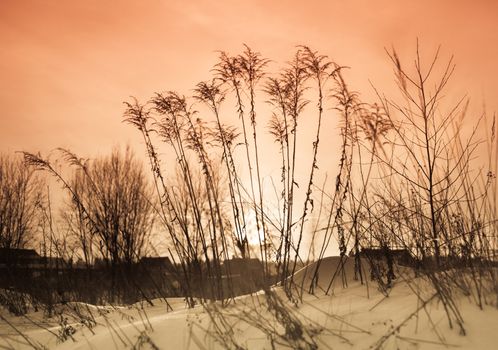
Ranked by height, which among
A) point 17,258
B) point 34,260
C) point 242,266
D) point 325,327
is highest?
point 17,258

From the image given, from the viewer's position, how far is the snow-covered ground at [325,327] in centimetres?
221

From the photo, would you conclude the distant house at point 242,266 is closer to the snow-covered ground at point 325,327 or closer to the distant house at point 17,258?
the snow-covered ground at point 325,327

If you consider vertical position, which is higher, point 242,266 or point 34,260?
point 34,260

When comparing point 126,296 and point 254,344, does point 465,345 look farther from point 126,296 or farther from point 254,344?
point 126,296

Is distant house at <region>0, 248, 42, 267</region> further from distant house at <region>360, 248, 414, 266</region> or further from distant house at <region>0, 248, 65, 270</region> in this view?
distant house at <region>360, 248, 414, 266</region>

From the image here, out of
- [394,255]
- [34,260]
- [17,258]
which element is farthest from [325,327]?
[17,258]

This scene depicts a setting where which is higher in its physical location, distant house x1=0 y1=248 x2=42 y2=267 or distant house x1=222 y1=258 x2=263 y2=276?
distant house x1=0 y1=248 x2=42 y2=267

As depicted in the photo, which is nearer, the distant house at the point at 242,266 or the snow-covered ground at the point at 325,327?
the snow-covered ground at the point at 325,327

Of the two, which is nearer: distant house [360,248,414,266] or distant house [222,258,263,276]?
distant house [360,248,414,266]

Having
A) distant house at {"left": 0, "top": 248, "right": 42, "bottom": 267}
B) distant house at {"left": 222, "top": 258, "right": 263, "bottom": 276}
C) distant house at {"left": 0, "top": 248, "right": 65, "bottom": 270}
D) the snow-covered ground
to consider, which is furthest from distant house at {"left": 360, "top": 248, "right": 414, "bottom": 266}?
distant house at {"left": 0, "top": 248, "right": 42, "bottom": 267}

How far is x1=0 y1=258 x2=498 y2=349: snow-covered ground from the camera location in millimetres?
2209

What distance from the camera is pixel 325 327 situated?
260cm

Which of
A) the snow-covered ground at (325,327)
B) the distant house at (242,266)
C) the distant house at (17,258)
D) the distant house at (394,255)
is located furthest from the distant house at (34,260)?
the distant house at (394,255)

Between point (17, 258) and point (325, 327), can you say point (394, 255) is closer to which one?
point (325, 327)
